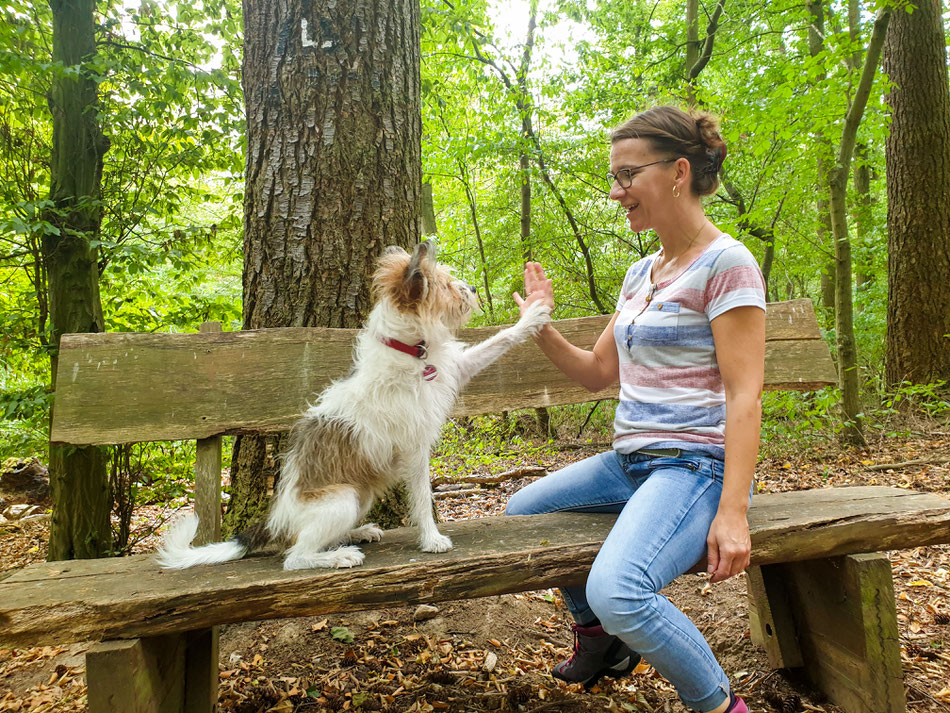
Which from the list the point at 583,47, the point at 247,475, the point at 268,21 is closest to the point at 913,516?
the point at 247,475

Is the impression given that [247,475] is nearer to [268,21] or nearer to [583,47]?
[268,21]

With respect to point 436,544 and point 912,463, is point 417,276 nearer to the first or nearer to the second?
point 436,544

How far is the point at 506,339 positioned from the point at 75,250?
12.8ft

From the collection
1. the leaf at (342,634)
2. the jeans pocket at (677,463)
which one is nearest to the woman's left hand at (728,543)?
the jeans pocket at (677,463)

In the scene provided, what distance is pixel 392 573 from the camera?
2.19 meters

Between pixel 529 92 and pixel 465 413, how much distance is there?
826 cm

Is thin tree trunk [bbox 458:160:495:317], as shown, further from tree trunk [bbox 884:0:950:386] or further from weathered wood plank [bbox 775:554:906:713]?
weathered wood plank [bbox 775:554:906:713]

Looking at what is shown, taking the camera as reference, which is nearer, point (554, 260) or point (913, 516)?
point (913, 516)

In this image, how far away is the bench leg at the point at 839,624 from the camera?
2.46m

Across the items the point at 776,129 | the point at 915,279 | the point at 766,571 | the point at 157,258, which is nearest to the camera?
the point at 766,571

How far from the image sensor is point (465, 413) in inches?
133

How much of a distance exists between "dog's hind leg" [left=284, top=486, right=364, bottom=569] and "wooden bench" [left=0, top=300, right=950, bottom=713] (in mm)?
111

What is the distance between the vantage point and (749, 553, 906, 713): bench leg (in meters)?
2.46

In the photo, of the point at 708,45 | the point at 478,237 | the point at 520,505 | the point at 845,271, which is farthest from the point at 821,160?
the point at 520,505
